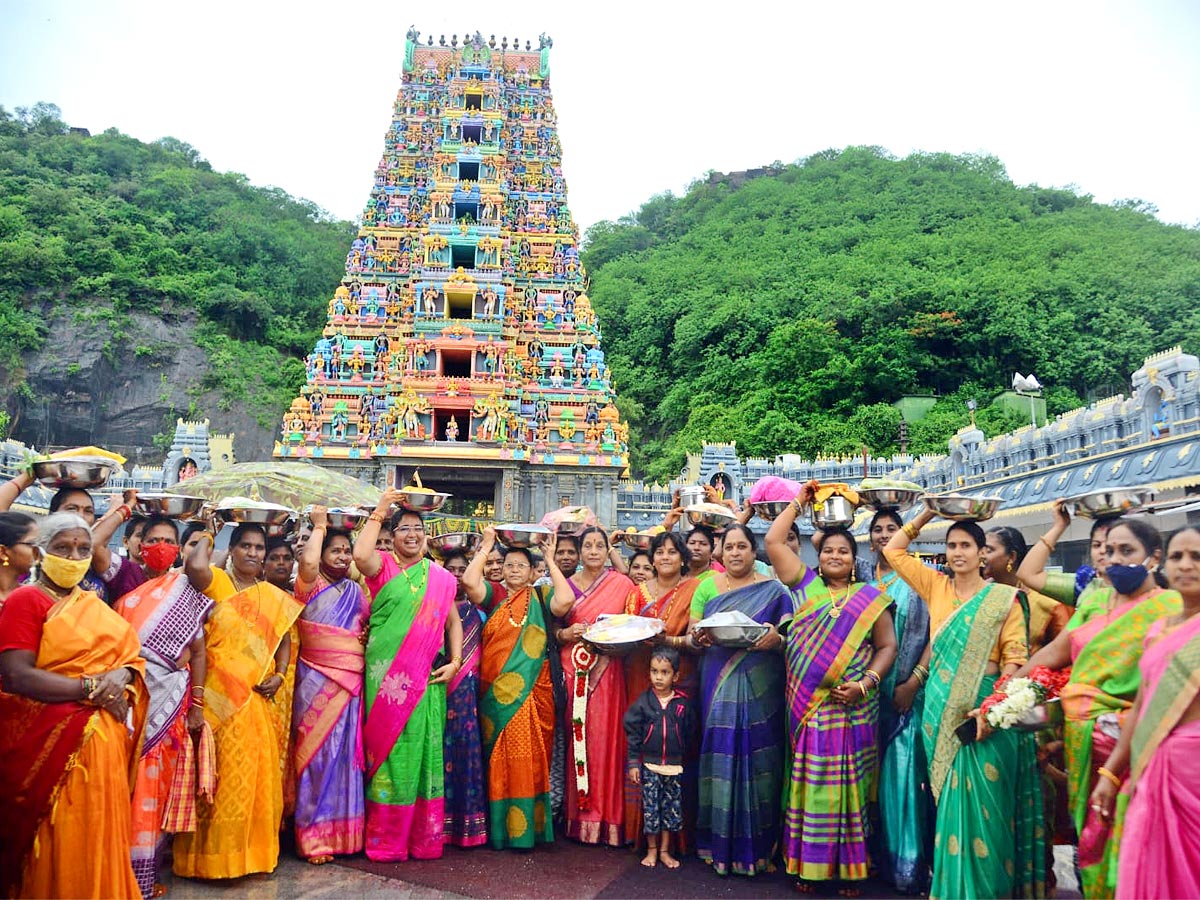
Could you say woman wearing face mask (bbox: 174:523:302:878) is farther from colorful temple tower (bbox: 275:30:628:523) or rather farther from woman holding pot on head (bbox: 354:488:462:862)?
colorful temple tower (bbox: 275:30:628:523)

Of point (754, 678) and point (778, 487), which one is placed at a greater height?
point (778, 487)

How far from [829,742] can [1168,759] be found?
5.32 feet

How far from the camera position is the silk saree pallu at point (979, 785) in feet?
12.1

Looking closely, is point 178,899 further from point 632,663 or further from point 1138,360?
point 1138,360

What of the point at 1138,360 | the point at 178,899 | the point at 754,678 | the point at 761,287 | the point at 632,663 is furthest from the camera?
the point at 761,287

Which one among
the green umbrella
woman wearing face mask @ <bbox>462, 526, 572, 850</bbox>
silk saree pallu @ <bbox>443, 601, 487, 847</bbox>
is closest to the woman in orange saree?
woman wearing face mask @ <bbox>462, 526, 572, 850</bbox>

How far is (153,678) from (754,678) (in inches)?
117

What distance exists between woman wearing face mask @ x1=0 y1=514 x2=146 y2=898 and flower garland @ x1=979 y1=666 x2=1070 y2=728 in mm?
3563

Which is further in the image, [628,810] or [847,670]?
[628,810]

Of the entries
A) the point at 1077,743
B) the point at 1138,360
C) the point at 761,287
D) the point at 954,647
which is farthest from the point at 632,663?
the point at 761,287

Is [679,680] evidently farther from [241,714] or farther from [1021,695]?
[241,714]

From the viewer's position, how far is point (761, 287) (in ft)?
126

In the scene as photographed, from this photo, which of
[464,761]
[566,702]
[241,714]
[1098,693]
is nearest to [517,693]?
[566,702]

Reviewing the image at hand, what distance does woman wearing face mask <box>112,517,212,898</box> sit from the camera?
12.8 ft
